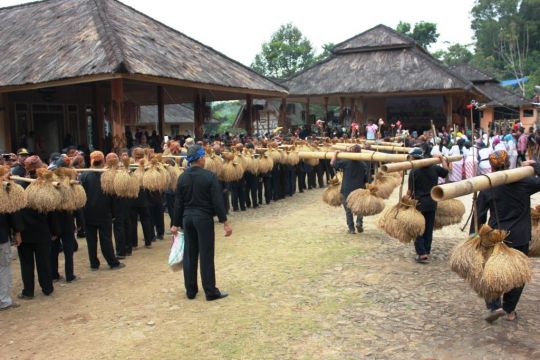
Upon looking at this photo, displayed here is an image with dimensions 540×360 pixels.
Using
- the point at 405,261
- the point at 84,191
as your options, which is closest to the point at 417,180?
the point at 405,261

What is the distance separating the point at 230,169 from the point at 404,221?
17.3 feet

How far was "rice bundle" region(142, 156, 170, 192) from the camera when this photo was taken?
28.5 ft

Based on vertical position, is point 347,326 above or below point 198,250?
below

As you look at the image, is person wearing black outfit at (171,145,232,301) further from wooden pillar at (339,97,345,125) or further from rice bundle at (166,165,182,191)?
wooden pillar at (339,97,345,125)

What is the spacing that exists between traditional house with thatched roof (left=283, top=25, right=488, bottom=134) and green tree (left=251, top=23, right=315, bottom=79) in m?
31.5

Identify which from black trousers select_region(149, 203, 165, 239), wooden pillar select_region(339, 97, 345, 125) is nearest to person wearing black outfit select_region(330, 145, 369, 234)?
black trousers select_region(149, 203, 165, 239)

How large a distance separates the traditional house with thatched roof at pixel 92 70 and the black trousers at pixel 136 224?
3.39m

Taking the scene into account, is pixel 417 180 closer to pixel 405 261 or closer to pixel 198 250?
pixel 405 261

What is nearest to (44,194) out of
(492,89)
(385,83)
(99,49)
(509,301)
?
(509,301)

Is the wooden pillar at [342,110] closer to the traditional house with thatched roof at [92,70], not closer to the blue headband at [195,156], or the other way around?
the traditional house with thatched roof at [92,70]

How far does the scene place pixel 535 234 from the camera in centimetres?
563

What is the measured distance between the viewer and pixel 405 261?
7969 mm

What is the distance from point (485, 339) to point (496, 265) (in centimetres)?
94

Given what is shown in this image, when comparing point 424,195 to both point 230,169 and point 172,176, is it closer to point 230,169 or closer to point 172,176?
point 172,176
